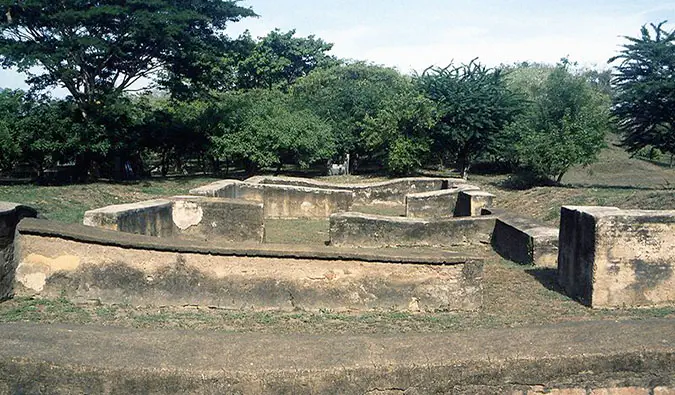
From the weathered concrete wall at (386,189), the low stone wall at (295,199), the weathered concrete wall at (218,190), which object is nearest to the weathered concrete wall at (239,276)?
the weathered concrete wall at (218,190)

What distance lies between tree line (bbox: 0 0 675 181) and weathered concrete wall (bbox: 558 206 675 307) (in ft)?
39.1

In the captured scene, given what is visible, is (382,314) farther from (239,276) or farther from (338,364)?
(338,364)

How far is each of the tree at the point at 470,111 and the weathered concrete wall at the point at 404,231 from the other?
12.7m

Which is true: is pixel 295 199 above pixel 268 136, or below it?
below

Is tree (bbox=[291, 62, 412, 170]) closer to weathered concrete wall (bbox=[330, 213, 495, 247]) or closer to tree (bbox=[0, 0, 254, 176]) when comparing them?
tree (bbox=[0, 0, 254, 176])

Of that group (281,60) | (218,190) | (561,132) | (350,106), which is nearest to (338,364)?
(218,190)

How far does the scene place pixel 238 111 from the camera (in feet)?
83.7

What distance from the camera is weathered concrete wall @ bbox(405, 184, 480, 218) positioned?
15.2 m

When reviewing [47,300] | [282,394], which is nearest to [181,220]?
[47,300]

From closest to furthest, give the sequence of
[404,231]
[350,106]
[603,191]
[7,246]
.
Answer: [7,246], [404,231], [603,191], [350,106]

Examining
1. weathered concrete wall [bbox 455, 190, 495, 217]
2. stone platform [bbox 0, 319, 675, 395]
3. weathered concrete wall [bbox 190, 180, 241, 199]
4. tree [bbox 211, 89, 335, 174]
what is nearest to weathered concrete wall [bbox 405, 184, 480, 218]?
weathered concrete wall [bbox 455, 190, 495, 217]

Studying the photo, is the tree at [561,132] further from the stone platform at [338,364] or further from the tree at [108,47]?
the stone platform at [338,364]

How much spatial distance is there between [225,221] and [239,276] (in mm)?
4195

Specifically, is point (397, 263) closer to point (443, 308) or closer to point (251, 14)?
point (443, 308)
